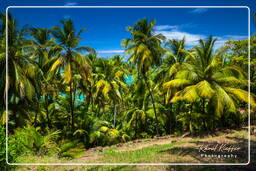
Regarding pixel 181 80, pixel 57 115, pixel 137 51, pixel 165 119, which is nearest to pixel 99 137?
pixel 57 115

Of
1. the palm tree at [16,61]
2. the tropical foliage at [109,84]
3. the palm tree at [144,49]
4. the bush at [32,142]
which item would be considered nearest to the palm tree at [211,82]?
the tropical foliage at [109,84]

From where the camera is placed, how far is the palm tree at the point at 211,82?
9625mm

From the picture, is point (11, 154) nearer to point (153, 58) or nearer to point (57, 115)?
point (153, 58)

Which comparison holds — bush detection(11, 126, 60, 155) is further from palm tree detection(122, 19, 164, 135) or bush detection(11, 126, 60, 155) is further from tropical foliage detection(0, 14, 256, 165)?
palm tree detection(122, 19, 164, 135)

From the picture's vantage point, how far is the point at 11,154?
614 cm

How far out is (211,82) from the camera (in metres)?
10.7

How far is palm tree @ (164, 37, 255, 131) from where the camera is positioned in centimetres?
962

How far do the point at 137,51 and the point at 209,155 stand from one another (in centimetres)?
1155
